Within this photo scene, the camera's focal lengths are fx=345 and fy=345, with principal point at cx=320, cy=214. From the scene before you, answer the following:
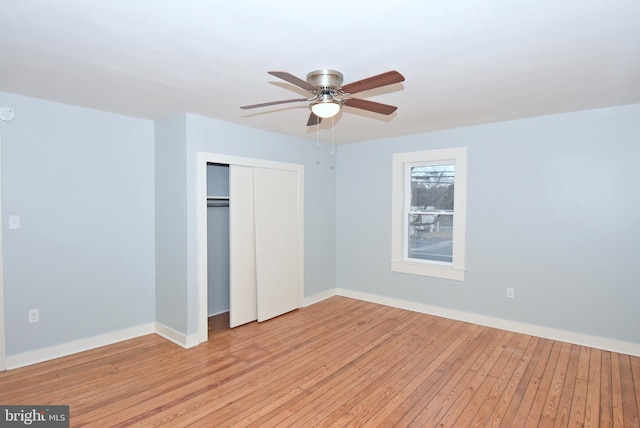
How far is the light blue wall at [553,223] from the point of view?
341cm

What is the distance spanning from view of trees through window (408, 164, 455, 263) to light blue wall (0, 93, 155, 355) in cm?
342

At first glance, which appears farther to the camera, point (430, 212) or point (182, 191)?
point (430, 212)

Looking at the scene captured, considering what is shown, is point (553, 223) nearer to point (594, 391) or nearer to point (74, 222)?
point (594, 391)

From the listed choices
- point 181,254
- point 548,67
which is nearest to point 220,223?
point 181,254

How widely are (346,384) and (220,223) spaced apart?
8.73 feet

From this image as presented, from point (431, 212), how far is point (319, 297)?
6.87ft

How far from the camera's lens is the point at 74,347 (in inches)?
135

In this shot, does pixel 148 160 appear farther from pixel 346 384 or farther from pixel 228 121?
pixel 346 384

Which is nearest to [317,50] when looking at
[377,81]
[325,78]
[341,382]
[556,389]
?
[325,78]

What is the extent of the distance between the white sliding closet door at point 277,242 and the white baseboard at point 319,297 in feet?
0.55

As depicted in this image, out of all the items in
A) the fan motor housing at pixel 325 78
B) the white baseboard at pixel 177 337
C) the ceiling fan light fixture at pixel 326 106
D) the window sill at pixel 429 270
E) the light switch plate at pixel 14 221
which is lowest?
the white baseboard at pixel 177 337

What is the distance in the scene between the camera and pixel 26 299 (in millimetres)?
3152

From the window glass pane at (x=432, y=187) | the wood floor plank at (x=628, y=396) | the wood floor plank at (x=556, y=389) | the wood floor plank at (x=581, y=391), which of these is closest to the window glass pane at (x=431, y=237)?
the window glass pane at (x=432, y=187)

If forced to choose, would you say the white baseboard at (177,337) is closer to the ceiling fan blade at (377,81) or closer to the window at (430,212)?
the window at (430,212)
